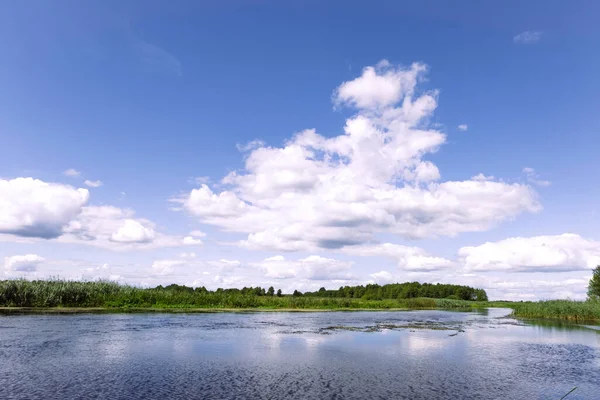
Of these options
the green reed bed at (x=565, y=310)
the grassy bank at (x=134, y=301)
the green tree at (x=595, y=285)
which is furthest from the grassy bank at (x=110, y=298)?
the green tree at (x=595, y=285)

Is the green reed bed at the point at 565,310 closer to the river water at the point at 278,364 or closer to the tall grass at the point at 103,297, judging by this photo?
the river water at the point at 278,364

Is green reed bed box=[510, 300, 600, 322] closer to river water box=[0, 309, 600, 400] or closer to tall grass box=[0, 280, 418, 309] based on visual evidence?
river water box=[0, 309, 600, 400]

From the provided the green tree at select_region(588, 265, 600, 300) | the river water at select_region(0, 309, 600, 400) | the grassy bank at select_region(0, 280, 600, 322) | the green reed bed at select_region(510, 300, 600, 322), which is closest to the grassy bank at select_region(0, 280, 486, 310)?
the grassy bank at select_region(0, 280, 600, 322)

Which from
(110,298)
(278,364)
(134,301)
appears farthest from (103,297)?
(278,364)

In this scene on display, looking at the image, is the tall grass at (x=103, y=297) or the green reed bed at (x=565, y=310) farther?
the green reed bed at (x=565, y=310)

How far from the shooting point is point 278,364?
28.0m

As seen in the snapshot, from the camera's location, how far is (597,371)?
94.5ft

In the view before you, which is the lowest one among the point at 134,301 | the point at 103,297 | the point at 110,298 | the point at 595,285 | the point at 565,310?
the point at 134,301

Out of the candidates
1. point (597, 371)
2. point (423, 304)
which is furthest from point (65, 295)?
point (423, 304)

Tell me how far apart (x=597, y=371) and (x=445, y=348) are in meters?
11.4

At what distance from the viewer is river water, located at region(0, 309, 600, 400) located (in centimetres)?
2139

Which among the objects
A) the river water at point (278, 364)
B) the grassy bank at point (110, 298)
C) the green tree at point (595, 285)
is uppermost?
the green tree at point (595, 285)

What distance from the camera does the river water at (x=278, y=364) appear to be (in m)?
21.4

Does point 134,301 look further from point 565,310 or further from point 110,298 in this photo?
point 565,310
